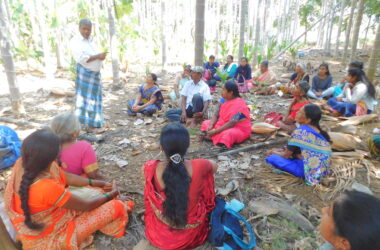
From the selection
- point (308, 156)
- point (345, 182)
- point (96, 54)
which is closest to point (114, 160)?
point (96, 54)

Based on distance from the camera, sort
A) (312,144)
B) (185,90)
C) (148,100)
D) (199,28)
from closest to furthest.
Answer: (312,144)
(199,28)
(185,90)
(148,100)

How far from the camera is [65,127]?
2193 millimetres

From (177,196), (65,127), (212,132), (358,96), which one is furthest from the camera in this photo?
(358,96)

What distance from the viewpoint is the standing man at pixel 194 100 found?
15.5 feet

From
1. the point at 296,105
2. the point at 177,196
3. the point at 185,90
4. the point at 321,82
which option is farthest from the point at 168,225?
the point at 321,82

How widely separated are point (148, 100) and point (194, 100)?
45.8 inches

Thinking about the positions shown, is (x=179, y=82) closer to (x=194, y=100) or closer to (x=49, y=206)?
(x=194, y=100)

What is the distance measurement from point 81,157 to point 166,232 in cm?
103

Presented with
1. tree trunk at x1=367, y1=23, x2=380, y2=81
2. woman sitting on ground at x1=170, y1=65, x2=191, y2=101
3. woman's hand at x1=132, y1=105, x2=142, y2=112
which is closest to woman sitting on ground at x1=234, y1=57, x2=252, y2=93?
woman sitting on ground at x1=170, y1=65, x2=191, y2=101

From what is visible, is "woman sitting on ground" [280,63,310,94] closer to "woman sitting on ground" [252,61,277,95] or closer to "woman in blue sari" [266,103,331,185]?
"woman sitting on ground" [252,61,277,95]

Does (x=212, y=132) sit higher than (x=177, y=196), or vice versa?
(x=177, y=196)

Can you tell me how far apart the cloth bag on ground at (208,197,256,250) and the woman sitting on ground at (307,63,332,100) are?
5.19 m

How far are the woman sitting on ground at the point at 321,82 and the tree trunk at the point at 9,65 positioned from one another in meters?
6.57

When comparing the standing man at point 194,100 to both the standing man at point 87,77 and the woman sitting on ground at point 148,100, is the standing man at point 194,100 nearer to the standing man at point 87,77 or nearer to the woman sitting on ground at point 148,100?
the woman sitting on ground at point 148,100
